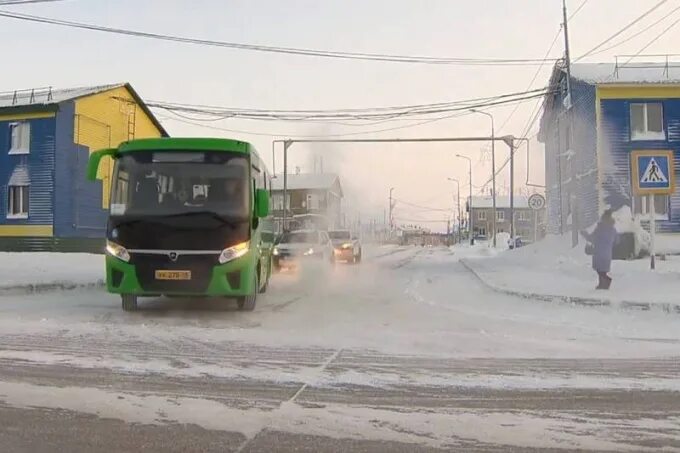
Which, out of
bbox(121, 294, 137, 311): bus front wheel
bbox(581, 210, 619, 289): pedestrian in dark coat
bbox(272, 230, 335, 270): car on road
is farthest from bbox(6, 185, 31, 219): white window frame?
bbox(581, 210, 619, 289): pedestrian in dark coat

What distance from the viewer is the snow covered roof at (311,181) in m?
82.2

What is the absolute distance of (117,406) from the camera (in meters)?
5.57

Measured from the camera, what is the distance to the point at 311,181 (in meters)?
83.9

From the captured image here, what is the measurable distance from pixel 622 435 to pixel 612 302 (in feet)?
26.5

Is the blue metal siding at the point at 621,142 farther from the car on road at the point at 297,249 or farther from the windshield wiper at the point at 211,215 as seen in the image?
the windshield wiper at the point at 211,215

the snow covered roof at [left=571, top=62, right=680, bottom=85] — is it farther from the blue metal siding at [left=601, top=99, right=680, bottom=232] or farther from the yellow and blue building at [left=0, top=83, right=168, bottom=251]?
the yellow and blue building at [left=0, top=83, right=168, bottom=251]

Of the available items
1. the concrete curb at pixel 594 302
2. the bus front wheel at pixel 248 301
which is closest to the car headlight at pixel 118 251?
the bus front wheel at pixel 248 301

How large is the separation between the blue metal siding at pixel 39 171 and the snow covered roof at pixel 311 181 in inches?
1877

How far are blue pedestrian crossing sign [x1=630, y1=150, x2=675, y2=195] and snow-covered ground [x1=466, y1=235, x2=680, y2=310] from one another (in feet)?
6.41

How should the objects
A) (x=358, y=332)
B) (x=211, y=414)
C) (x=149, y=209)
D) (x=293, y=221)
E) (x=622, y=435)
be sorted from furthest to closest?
(x=293, y=221)
(x=149, y=209)
(x=358, y=332)
(x=211, y=414)
(x=622, y=435)

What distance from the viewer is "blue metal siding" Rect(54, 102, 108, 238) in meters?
33.1

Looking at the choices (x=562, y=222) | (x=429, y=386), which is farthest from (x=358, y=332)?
(x=562, y=222)

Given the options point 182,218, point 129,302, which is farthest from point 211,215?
point 129,302

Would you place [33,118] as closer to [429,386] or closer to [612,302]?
[612,302]
